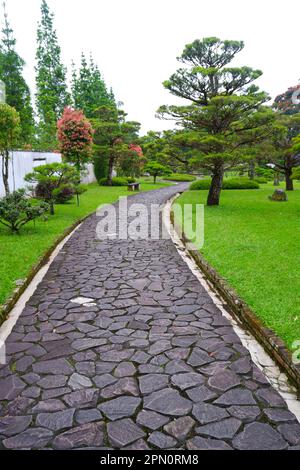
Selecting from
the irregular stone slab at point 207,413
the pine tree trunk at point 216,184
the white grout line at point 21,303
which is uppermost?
the pine tree trunk at point 216,184

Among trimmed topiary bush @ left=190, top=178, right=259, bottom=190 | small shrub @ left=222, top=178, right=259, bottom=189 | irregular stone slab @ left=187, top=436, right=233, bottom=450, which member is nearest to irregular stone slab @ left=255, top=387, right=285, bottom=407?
irregular stone slab @ left=187, top=436, right=233, bottom=450

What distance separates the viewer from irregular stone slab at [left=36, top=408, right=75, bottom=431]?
2.68m

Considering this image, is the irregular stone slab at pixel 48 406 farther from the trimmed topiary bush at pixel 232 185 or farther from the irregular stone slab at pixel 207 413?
the trimmed topiary bush at pixel 232 185

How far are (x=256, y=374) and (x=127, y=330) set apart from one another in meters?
1.59

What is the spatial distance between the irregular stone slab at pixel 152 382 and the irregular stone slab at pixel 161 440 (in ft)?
1.64

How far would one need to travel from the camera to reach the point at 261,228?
999 centimetres

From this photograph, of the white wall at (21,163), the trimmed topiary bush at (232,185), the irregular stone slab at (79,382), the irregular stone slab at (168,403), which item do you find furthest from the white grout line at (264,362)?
the trimmed topiary bush at (232,185)

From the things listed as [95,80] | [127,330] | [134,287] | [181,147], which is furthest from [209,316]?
[95,80]

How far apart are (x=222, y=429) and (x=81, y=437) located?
107 centimetres

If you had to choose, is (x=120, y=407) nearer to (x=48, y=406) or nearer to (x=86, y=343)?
(x=48, y=406)

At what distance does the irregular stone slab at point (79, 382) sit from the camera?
3161mm

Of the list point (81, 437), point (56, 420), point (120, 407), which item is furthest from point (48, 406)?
point (120, 407)

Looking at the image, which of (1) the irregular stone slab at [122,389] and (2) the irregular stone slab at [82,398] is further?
(1) the irregular stone slab at [122,389]

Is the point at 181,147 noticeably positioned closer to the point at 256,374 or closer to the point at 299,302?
the point at 299,302
